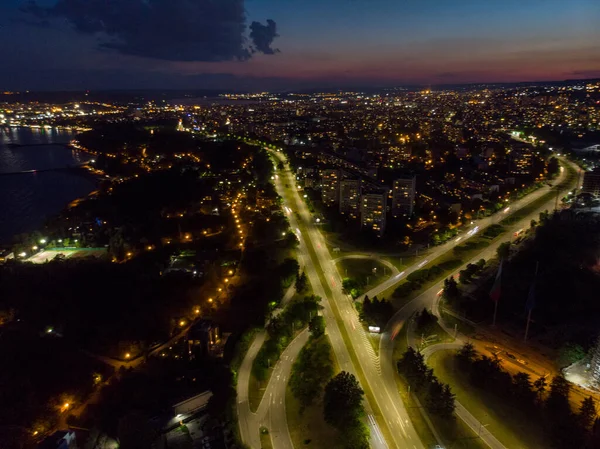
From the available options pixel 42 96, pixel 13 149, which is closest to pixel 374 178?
pixel 13 149

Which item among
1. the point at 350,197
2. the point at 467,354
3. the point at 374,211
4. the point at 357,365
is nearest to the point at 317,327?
the point at 357,365

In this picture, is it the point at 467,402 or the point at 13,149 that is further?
the point at 13,149

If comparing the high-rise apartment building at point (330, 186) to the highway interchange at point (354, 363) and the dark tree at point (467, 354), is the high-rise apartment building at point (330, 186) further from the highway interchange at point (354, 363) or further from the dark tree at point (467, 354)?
the dark tree at point (467, 354)

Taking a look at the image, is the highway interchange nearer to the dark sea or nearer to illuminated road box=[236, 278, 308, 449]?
illuminated road box=[236, 278, 308, 449]

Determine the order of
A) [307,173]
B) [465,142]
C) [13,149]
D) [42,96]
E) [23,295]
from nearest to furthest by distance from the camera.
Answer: [23,295], [307,173], [465,142], [13,149], [42,96]

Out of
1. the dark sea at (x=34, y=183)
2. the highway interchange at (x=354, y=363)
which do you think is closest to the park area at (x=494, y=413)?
the highway interchange at (x=354, y=363)

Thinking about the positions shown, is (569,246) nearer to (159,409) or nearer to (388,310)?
(388,310)

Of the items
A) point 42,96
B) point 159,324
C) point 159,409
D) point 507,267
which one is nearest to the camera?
point 159,409
